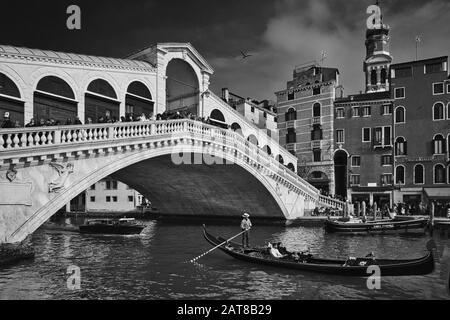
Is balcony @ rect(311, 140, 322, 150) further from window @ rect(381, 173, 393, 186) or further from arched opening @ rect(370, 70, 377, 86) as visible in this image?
arched opening @ rect(370, 70, 377, 86)

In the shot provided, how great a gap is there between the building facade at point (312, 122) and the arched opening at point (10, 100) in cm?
2051

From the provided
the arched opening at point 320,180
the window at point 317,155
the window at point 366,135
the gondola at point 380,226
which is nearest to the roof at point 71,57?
the gondola at point 380,226

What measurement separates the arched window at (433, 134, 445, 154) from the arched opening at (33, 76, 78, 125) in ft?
71.4

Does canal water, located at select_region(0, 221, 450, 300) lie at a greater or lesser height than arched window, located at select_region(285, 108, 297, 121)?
lesser

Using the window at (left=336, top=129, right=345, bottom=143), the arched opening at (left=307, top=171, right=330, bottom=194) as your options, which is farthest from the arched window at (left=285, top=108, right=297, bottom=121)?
the arched opening at (left=307, top=171, right=330, bottom=194)

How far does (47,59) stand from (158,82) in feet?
20.2

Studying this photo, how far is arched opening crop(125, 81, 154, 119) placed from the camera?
19719mm

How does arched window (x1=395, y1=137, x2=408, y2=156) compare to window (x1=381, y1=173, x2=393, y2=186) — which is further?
window (x1=381, y1=173, x2=393, y2=186)

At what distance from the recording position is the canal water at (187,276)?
9.05 m

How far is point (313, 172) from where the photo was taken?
30.9m

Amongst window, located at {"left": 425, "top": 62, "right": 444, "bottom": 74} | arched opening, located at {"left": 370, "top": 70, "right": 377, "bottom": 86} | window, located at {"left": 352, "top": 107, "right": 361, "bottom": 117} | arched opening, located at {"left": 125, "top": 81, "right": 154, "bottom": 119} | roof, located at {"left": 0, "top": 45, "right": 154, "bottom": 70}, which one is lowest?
arched opening, located at {"left": 125, "top": 81, "right": 154, "bottom": 119}
